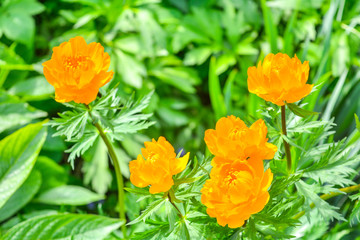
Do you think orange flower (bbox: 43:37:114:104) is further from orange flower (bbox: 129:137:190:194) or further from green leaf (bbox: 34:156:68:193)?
green leaf (bbox: 34:156:68:193)

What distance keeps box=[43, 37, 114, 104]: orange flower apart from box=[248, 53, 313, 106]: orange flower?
0.80ft

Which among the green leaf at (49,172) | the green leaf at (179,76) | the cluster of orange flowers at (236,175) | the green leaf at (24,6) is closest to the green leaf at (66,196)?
the green leaf at (49,172)

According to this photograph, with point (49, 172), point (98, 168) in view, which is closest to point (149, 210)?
point (98, 168)

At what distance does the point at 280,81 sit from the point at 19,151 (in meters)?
0.87

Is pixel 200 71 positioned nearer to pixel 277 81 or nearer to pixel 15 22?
pixel 15 22

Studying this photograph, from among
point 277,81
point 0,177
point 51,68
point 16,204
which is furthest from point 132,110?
point 16,204

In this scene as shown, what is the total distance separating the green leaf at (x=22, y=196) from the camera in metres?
1.41

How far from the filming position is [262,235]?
30.1 inches

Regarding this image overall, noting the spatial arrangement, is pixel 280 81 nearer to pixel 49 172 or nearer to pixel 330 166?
pixel 330 166

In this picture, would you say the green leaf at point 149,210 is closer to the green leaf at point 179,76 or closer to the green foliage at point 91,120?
the green foliage at point 91,120

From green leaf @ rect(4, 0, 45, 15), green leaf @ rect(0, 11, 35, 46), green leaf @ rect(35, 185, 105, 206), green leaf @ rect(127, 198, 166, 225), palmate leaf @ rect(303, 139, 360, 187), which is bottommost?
green leaf @ rect(35, 185, 105, 206)

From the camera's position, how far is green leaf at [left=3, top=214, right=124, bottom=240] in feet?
3.56

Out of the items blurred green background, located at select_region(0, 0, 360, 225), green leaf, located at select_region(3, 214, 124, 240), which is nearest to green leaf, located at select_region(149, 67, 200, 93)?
blurred green background, located at select_region(0, 0, 360, 225)

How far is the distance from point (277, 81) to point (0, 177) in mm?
897
